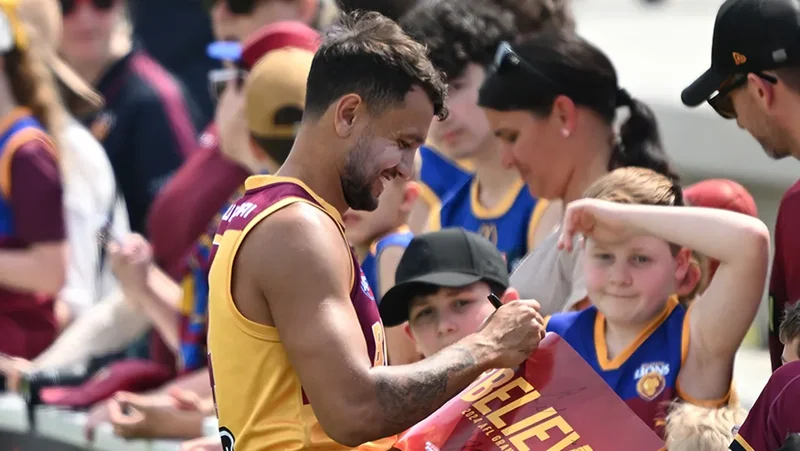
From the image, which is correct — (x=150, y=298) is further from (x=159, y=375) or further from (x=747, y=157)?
(x=747, y=157)

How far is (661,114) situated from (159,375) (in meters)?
4.78

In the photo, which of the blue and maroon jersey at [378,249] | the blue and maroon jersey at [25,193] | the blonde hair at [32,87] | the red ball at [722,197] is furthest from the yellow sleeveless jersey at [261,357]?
the blonde hair at [32,87]

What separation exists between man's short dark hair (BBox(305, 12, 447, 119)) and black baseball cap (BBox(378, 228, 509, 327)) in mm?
740

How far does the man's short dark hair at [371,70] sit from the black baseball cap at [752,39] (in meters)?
0.82

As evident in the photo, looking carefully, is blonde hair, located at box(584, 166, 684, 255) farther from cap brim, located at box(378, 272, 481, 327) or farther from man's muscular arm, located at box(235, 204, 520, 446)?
man's muscular arm, located at box(235, 204, 520, 446)

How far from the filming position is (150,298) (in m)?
6.04

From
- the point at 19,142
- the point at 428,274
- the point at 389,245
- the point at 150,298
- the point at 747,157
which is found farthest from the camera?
the point at 747,157

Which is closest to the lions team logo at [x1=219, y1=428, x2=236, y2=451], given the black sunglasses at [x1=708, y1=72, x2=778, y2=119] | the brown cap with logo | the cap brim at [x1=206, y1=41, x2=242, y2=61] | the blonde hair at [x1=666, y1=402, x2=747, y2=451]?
the blonde hair at [x1=666, y1=402, x2=747, y2=451]

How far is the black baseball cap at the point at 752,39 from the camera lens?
3811mm

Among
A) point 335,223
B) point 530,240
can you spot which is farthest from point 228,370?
point 530,240

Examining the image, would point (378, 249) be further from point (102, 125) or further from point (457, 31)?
point (102, 125)

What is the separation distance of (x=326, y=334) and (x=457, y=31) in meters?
2.39

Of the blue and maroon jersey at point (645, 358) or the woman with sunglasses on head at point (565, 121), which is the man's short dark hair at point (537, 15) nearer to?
the woman with sunglasses on head at point (565, 121)

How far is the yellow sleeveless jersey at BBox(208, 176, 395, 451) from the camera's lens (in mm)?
3354
